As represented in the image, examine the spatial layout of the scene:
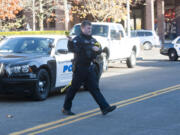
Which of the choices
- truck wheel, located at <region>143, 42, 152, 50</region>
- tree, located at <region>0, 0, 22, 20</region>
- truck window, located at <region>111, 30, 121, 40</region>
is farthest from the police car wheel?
truck wheel, located at <region>143, 42, 152, 50</region>

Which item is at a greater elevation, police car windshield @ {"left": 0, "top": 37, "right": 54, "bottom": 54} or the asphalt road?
police car windshield @ {"left": 0, "top": 37, "right": 54, "bottom": 54}

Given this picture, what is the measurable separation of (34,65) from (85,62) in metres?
2.39

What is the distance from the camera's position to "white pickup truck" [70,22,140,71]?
813 inches

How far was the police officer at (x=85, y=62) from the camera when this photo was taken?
908cm

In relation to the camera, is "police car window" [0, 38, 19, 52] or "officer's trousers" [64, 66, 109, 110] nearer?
"officer's trousers" [64, 66, 109, 110]

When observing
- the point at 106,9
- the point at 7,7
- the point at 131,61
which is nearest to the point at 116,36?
the point at 131,61

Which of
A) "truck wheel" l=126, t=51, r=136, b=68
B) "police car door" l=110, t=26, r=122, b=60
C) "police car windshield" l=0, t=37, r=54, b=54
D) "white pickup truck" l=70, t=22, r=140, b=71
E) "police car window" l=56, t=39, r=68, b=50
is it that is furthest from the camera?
"truck wheel" l=126, t=51, r=136, b=68

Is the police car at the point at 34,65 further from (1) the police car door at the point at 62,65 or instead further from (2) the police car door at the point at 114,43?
(2) the police car door at the point at 114,43

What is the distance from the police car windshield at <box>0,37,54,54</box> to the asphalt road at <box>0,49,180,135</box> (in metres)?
1.19

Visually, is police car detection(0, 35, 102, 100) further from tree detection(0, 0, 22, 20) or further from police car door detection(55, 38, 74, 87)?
tree detection(0, 0, 22, 20)

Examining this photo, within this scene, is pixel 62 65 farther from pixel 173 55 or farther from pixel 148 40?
pixel 148 40

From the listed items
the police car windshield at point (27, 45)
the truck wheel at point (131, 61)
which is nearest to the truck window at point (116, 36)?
the truck wheel at point (131, 61)

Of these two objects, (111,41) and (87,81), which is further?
(111,41)

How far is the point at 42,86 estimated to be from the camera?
1155 cm
